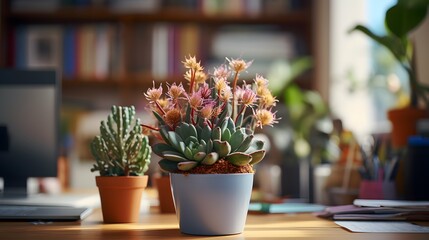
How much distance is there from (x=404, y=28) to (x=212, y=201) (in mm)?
946

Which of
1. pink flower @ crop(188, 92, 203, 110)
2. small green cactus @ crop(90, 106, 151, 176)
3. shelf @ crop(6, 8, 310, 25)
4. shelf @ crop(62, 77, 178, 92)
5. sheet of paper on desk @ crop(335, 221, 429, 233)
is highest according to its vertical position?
shelf @ crop(6, 8, 310, 25)

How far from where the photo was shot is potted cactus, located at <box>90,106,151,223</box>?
1063 millimetres

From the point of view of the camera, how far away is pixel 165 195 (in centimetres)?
129

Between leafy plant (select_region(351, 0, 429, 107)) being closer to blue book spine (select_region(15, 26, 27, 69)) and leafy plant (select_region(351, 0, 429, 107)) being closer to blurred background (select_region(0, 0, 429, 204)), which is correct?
blurred background (select_region(0, 0, 429, 204))

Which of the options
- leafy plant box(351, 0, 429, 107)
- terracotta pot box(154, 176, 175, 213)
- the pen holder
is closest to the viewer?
terracotta pot box(154, 176, 175, 213)

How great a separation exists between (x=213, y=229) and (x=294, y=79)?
2.32 meters

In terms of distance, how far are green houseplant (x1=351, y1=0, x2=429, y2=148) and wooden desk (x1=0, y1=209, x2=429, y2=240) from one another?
0.63m

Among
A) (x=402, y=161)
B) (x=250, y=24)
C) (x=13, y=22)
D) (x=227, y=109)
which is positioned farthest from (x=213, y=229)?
(x=13, y=22)

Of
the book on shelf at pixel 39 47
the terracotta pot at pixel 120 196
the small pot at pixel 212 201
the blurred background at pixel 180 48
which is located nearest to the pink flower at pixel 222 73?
the small pot at pixel 212 201

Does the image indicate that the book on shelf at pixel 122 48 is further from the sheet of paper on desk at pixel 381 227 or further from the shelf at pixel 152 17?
the sheet of paper on desk at pixel 381 227

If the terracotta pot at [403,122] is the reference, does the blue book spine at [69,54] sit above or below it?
above

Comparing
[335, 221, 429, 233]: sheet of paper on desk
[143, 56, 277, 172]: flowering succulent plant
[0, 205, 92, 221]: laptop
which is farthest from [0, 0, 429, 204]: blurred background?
[143, 56, 277, 172]: flowering succulent plant

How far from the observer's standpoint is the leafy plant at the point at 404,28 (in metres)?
1.57

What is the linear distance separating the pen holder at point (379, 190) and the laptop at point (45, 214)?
0.63 m
